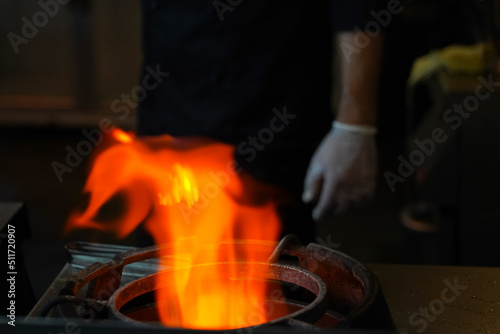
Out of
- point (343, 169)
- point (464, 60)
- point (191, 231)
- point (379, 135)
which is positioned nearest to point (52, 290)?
point (191, 231)

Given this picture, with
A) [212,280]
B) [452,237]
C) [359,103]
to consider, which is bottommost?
[452,237]

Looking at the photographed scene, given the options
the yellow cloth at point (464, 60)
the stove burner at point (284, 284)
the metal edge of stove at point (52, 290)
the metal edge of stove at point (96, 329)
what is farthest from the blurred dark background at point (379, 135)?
the metal edge of stove at point (96, 329)

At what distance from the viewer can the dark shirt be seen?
1598 mm

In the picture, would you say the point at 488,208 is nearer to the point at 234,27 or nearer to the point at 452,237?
the point at 452,237

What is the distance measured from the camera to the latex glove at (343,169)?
1.54 m

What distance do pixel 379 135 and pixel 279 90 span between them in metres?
2.72

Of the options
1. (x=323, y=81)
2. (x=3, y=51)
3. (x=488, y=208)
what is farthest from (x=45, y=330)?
(x=3, y=51)

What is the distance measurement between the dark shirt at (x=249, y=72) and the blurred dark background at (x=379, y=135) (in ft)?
2.22

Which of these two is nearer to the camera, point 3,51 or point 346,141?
point 346,141

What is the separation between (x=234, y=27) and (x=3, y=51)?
3.14 m

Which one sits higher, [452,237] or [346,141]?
[346,141]

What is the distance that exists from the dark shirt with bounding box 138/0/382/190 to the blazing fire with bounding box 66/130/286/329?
0.41 feet

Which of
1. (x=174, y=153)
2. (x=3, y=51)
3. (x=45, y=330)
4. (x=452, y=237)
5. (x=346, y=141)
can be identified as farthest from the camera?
(x=3, y=51)

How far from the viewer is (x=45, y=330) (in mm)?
755
